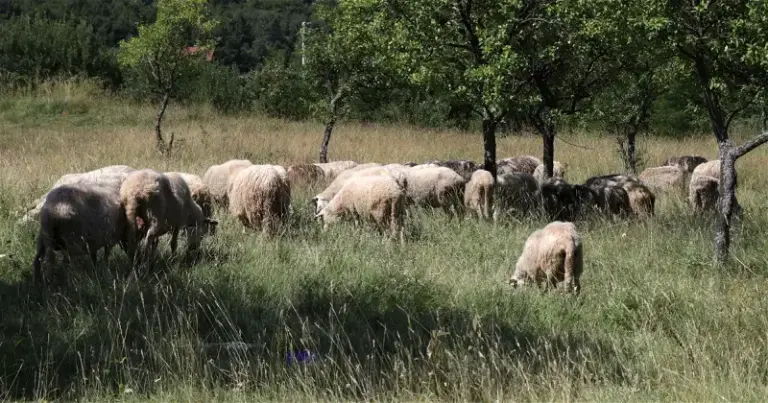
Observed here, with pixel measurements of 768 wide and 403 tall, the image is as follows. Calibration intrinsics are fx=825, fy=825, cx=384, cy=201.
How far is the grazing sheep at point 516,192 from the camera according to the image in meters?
12.4

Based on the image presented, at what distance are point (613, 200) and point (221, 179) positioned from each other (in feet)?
19.0

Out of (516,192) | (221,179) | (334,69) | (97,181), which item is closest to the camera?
(97,181)

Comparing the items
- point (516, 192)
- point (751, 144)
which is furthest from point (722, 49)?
point (516, 192)

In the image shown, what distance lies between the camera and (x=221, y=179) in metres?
12.3

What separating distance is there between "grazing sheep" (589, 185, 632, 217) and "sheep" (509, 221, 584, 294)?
14.9 ft

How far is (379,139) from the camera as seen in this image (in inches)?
934

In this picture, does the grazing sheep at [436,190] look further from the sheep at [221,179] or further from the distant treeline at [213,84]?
the distant treeline at [213,84]

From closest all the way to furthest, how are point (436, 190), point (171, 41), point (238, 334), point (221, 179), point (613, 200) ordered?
point (238, 334), point (613, 200), point (436, 190), point (221, 179), point (171, 41)

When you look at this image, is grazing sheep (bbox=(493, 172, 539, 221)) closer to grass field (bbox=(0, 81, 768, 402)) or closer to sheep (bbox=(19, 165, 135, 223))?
grass field (bbox=(0, 81, 768, 402))

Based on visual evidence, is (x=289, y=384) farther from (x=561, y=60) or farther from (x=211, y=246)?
(x=561, y=60)

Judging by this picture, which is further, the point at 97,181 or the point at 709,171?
the point at 709,171

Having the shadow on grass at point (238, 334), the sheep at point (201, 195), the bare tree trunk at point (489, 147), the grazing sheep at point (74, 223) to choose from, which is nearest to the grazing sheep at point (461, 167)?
the bare tree trunk at point (489, 147)

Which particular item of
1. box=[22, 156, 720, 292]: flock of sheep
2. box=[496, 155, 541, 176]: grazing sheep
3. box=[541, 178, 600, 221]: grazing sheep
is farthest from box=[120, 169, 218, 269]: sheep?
box=[496, 155, 541, 176]: grazing sheep

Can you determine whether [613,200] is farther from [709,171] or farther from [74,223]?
[74,223]
